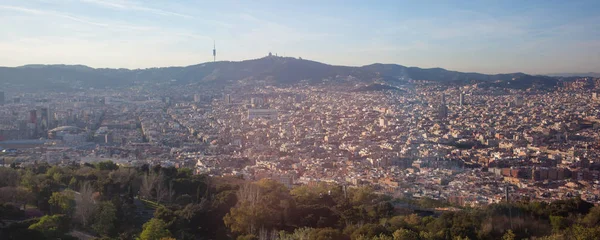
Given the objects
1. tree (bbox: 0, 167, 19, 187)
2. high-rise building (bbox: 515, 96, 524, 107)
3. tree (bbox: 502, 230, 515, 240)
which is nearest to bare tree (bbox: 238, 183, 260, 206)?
tree (bbox: 502, 230, 515, 240)

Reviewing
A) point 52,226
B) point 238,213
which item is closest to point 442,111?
point 238,213

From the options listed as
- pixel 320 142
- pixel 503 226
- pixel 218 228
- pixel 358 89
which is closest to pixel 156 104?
pixel 358 89

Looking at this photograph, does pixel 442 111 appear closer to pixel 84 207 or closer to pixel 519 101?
pixel 519 101

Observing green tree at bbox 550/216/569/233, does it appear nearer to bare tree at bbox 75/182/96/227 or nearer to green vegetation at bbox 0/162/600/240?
green vegetation at bbox 0/162/600/240

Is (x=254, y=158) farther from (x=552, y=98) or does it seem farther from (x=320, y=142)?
(x=552, y=98)

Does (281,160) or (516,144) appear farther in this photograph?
(516,144)
